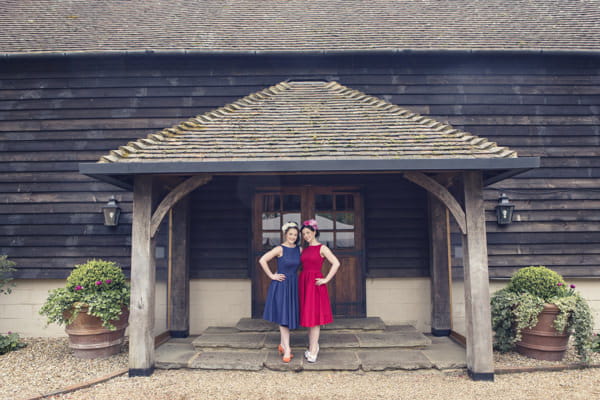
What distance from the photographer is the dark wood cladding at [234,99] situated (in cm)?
556

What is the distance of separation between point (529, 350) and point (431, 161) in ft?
8.84

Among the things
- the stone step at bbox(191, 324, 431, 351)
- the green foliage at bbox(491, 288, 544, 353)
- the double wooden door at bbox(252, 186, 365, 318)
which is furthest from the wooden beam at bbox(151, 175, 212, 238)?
the green foliage at bbox(491, 288, 544, 353)

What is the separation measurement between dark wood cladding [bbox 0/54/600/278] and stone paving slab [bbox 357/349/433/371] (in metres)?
Answer: 1.37

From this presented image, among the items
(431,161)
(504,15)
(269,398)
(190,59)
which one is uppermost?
(504,15)

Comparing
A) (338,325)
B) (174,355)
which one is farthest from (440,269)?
(174,355)

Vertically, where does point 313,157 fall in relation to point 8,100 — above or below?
below

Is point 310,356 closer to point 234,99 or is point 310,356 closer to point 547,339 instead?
point 547,339

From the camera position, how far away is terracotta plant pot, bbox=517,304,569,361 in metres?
4.25

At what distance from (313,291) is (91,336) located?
2719 mm

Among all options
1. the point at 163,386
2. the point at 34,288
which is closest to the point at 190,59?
the point at 34,288

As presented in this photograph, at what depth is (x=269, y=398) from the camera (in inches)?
135

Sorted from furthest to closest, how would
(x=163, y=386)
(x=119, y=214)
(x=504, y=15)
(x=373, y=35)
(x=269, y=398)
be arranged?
(x=504, y=15) < (x=373, y=35) < (x=119, y=214) < (x=163, y=386) < (x=269, y=398)

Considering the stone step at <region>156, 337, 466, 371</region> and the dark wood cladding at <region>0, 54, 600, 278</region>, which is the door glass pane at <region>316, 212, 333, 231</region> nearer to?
the dark wood cladding at <region>0, 54, 600, 278</region>

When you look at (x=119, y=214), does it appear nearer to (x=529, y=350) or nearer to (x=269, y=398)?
(x=269, y=398)
